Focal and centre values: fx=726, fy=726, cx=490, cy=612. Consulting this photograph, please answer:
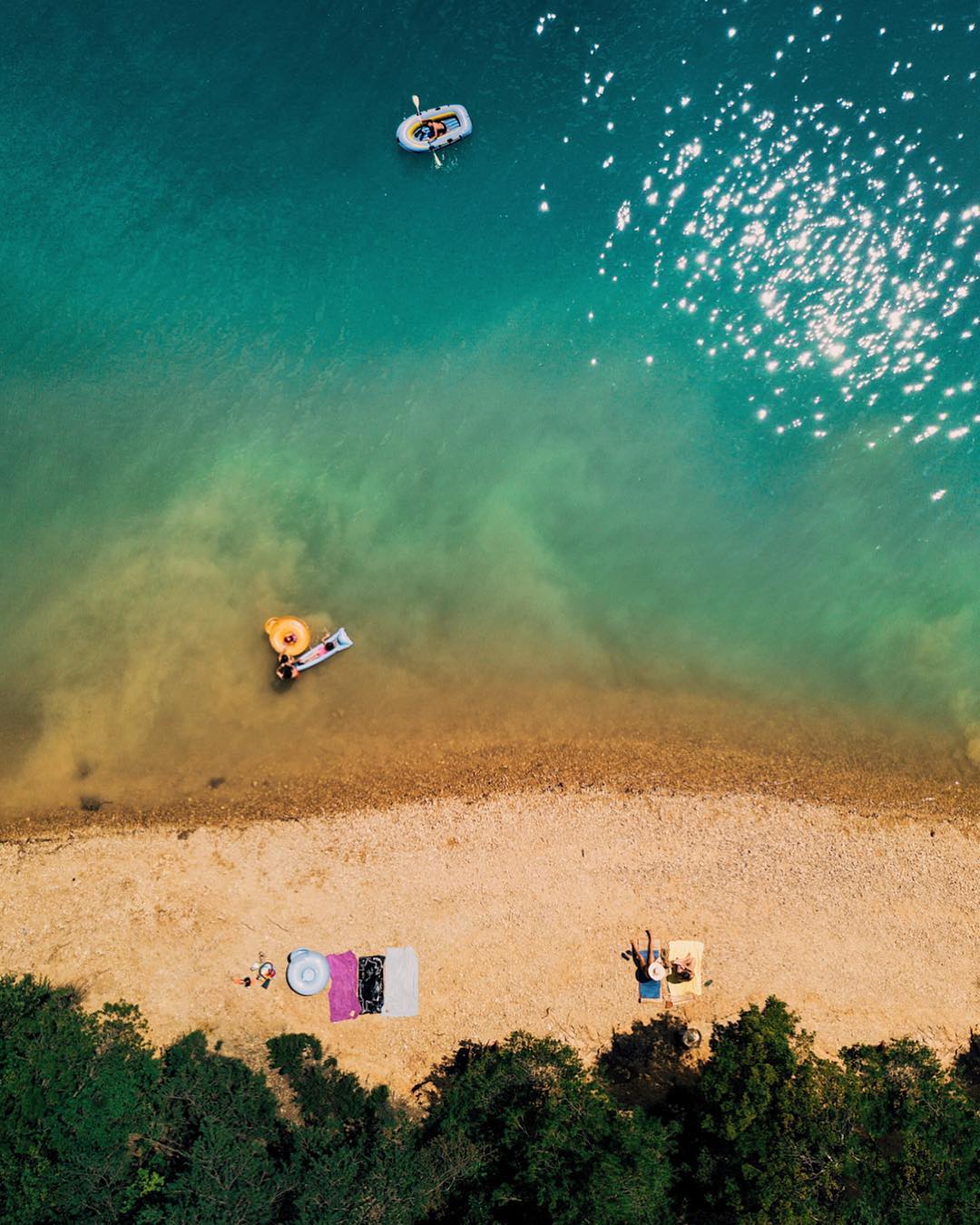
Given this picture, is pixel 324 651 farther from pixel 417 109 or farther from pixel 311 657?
pixel 417 109

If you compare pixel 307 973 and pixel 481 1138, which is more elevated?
pixel 307 973

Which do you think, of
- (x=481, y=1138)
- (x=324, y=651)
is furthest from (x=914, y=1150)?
(x=324, y=651)

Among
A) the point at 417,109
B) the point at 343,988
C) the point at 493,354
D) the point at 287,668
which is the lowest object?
the point at 343,988

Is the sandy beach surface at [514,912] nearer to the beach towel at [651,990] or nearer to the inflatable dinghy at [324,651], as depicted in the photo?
the beach towel at [651,990]

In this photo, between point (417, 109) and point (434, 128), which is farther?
point (417, 109)

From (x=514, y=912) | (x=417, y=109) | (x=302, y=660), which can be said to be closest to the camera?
(x=514, y=912)

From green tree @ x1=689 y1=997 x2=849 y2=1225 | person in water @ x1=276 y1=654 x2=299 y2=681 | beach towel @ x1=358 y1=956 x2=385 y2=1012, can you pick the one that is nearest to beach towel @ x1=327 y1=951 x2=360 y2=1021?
beach towel @ x1=358 y1=956 x2=385 y2=1012

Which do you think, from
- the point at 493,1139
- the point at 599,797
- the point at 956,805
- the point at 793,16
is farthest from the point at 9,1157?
the point at 793,16
